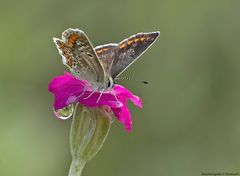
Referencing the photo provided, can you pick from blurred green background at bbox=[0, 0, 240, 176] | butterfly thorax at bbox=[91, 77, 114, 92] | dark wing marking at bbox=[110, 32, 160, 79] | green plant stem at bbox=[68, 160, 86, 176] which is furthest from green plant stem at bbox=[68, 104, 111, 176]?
blurred green background at bbox=[0, 0, 240, 176]

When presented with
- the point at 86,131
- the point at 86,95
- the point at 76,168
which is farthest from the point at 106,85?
the point at 76,168

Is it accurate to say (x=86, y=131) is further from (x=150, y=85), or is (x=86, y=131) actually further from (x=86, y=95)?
(x=150, y=85)

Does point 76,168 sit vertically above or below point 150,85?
above

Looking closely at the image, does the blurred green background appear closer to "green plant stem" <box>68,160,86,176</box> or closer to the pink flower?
the pink flower

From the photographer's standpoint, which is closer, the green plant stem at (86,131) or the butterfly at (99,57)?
the green plant stem at (86,131)

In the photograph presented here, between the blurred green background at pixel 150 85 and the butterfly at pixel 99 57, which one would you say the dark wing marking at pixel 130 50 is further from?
the blurred green background at pixel 150 85

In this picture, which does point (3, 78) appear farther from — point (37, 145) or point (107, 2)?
point (107, 2)

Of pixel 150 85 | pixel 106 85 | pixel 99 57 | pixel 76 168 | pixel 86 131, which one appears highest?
pixel 99 57

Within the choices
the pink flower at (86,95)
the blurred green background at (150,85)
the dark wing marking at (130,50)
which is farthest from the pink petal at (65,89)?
the blurred green background at (150,85)
